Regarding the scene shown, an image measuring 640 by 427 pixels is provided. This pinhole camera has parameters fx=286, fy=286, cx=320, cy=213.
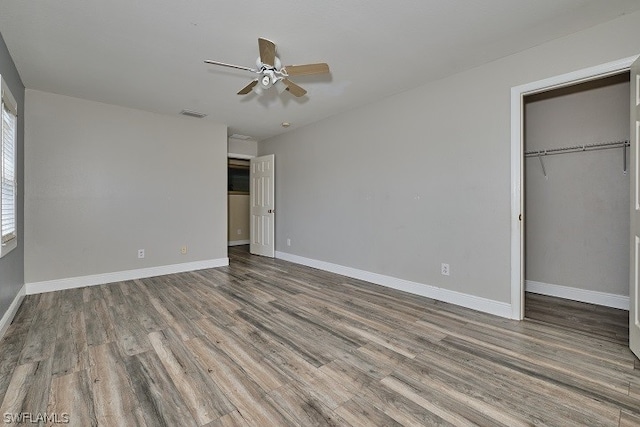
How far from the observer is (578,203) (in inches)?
126

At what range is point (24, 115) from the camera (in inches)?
132

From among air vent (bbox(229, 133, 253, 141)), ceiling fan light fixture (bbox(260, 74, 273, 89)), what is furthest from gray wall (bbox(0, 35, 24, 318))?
air vent (bbox(229, 133, 253, 141))

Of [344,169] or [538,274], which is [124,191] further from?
[538,274]

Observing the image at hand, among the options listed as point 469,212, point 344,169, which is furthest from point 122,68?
point 469,212

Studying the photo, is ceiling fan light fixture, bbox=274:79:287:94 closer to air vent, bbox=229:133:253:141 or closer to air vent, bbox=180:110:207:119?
air vent, bbox=180:110:207:119

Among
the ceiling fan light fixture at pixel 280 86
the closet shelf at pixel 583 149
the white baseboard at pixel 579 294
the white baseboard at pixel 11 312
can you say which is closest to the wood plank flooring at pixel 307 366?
the white baseboard at pixel 11 312

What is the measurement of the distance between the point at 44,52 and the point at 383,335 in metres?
3.86

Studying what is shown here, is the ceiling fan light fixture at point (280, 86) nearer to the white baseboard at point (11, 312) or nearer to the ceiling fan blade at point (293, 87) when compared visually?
the ceiling fan blade at point (293, 87)

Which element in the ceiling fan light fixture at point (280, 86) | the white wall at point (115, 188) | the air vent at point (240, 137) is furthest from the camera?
the air vent at point (240, 137)

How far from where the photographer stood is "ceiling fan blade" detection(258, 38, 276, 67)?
6.84 ft

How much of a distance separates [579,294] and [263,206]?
16.1 feet

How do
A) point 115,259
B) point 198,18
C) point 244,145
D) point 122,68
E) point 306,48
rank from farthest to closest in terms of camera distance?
point 244,145 → point 115,259 → point 122,68 → point 306,48 → point 198,18

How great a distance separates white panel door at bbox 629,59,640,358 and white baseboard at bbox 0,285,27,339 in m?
4.77

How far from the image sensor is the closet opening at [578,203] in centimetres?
292
